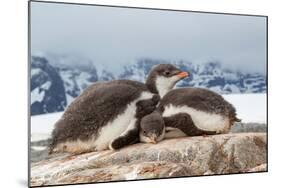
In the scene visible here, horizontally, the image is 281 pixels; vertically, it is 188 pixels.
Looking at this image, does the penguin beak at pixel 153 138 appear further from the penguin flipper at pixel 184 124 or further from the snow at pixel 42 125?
the snow at pixel 42 125

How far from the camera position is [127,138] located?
2486mm

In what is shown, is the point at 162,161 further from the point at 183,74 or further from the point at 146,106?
the point at 183,74

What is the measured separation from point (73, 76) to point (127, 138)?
0.41m

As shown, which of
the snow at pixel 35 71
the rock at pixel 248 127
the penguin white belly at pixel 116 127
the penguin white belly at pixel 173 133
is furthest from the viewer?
the rock at pixel 248 127

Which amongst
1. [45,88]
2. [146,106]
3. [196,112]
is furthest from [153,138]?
[45,88]

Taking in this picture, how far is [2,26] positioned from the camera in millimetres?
2314

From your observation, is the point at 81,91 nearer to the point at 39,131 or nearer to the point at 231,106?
the point at 39,131

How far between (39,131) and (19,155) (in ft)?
0.48

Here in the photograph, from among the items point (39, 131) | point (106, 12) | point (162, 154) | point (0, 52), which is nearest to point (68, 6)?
point (106, 12)

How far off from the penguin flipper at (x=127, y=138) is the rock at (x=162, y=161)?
0.03 metres

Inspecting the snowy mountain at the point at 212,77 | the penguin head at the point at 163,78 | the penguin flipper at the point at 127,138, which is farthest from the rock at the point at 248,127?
the penguin flipper at the point at 127,138

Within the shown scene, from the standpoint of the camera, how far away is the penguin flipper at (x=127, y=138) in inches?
97.3

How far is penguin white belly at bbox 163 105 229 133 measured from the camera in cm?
258

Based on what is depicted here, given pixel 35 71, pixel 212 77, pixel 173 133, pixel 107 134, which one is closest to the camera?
pixel 35 71
